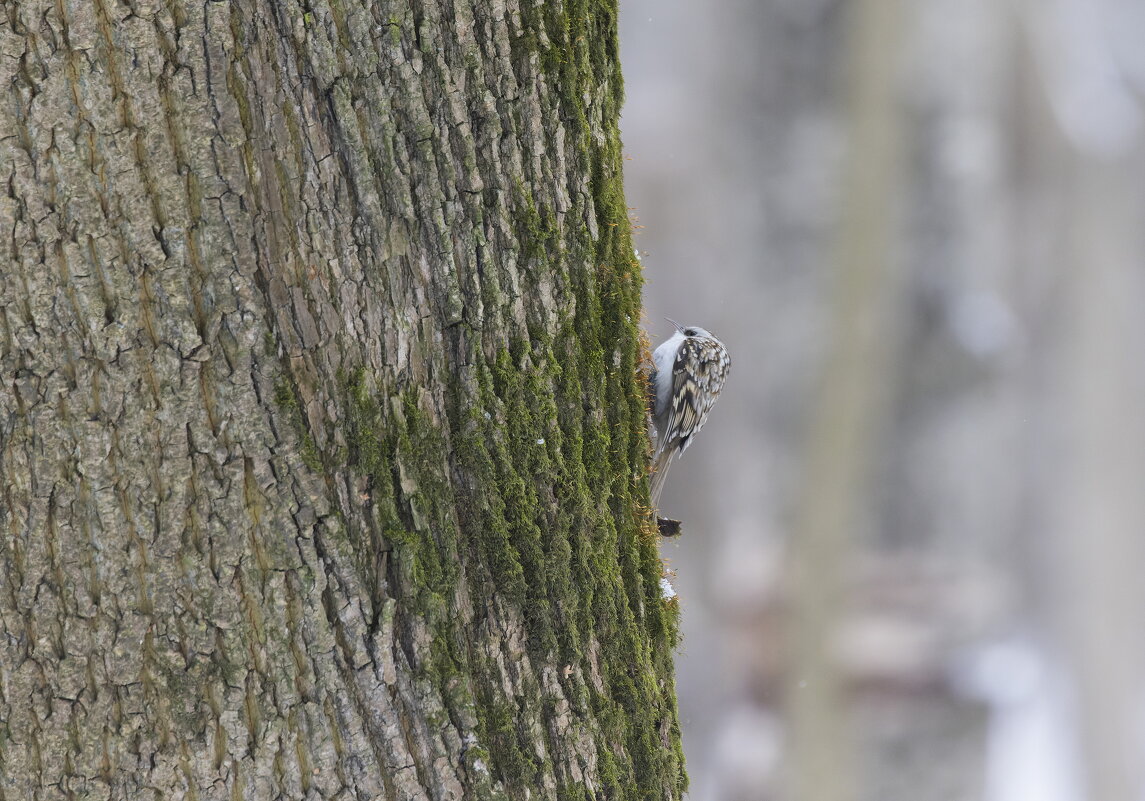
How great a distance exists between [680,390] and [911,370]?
1935 mm

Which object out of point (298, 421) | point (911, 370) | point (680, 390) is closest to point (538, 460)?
point (298, 421)

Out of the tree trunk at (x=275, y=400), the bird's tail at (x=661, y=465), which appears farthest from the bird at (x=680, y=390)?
the tree trunk at (x=275, y=400)

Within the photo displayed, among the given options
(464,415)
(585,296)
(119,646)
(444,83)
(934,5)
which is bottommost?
(119,646)

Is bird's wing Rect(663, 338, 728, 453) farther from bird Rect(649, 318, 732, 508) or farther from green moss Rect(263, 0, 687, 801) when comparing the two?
green moss Rect(263, 0, 687, 801)

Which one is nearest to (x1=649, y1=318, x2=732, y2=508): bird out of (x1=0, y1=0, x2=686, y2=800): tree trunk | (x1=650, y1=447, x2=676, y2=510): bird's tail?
(x1=650, y1=447, x2=676, y2=510): bird's tail

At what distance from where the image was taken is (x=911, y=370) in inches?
179

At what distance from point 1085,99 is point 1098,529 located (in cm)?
210

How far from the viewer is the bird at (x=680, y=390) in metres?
3.10

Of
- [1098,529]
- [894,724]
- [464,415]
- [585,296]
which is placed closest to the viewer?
[464,415]

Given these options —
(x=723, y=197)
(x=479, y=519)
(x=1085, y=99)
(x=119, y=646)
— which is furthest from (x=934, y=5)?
(x=119, y=646)

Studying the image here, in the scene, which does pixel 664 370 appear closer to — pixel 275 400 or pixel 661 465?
pixel 661 465

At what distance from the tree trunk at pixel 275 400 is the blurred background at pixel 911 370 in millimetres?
3212

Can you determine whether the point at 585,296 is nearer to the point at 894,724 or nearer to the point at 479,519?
the point at 479,519

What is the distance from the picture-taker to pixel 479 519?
128 cm
